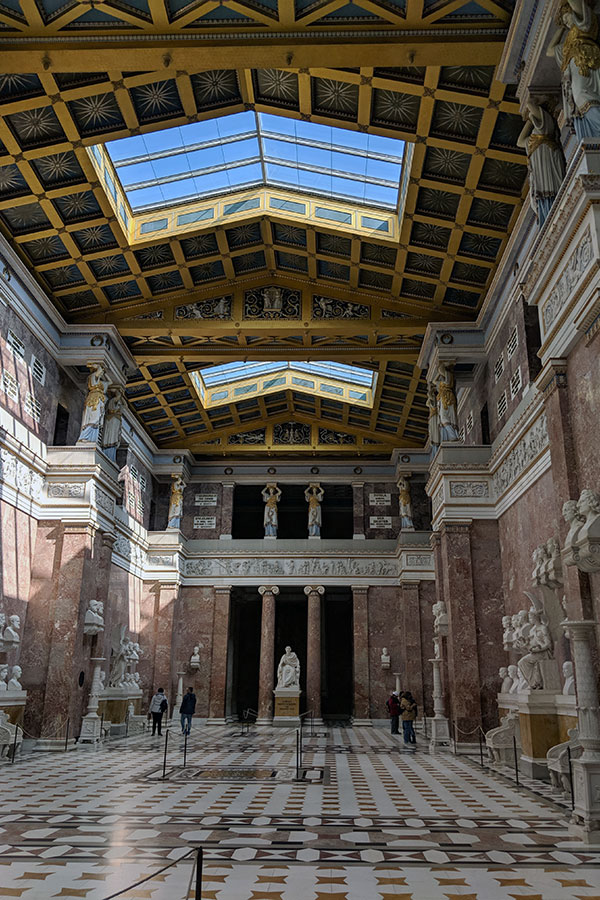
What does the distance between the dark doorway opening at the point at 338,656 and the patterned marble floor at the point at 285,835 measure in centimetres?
2162

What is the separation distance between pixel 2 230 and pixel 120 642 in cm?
1199

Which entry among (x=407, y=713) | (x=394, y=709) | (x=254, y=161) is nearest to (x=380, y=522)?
(x=394, y=709)

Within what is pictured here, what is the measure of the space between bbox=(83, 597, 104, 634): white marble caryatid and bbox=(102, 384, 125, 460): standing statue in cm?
417

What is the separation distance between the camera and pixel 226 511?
1190 inches

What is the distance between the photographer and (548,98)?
1081 centimetres

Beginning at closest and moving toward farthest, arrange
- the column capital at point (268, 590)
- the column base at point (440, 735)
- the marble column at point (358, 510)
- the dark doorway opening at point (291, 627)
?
the column base at point (440, 735) → the column capital at point (268, 590) → the marble column at point (358, 510) → the dark doorway opening at point (291, 627)

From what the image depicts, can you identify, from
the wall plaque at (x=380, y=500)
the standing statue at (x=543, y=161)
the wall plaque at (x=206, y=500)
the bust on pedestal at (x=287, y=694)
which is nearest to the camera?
the standing statue at (x=543, y=161)

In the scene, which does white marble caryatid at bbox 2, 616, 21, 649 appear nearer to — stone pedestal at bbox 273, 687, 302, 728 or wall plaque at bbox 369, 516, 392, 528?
stone pedestal at bbox 273, 687, 302, 728

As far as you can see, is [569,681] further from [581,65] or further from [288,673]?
[288,673]

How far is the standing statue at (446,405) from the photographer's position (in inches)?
728

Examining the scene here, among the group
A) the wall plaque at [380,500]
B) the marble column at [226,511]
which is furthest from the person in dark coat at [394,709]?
the marble column at [226,511]

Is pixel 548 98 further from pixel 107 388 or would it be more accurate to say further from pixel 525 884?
pixel 107 388

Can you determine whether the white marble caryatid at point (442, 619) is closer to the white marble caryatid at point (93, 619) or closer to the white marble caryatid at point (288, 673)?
the white marble caryatid at point (93, 619)

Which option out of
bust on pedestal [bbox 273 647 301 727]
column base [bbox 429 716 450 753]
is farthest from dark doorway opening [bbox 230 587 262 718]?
column base [bbox 429 716 450 753]
